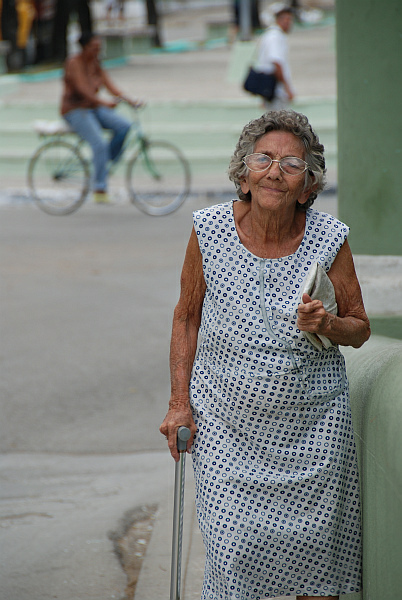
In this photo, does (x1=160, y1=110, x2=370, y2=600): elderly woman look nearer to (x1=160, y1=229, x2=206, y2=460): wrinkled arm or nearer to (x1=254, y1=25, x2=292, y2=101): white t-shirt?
(x1=160, y1=229, x2=206, y2=460): wrinkled arm

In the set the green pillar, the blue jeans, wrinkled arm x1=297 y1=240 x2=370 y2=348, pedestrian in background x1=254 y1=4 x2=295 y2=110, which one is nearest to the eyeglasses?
wrinkled arm x1=297 y1=240 x2=370 y2=348

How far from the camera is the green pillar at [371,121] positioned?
4082mm

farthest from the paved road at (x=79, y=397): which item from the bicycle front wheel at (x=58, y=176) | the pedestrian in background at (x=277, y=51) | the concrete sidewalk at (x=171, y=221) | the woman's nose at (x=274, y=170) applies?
the pedestrian in background at (x=277, y=51)

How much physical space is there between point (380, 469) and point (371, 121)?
190cm

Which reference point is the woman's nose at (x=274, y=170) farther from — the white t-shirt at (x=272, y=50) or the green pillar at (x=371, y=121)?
the white t-shirt at (x=272, y=50)

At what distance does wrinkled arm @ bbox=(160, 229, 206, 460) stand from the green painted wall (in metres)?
0.54

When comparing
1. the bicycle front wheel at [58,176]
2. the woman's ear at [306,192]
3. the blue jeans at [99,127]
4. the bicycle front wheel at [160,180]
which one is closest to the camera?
the woman's ear at [306,192]

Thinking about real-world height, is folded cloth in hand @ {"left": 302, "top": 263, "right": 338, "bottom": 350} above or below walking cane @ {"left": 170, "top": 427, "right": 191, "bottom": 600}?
above

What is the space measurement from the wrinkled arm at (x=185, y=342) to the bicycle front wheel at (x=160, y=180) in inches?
367

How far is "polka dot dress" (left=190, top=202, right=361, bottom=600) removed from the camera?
2781 millimetres

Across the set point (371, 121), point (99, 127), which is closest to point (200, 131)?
point (99, 127)

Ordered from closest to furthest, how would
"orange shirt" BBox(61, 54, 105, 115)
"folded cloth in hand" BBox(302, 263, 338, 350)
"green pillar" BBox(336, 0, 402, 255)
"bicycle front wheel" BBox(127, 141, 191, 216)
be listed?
"folded cloth in hand" BBox(302, 263, 338, 350) < "green pillar" BBox(336, 0, 402, 255) < "orange shirt" BBox(61, 54, 105, 115) < "bicycle front wheel" BBox(127, 141, 191, 216)

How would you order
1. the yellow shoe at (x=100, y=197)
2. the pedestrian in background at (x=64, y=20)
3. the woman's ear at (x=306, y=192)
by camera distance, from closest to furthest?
the woman's ear at (x=306, y=192) → the yellow shoe at (x=100, y=197) → the pedestrian in background at (x=64, y=20)

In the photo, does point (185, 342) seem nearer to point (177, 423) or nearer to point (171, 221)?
point (177, 423)
